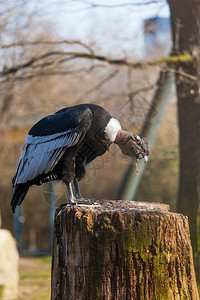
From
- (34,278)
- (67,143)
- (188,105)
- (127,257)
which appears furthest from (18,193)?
(34,278)

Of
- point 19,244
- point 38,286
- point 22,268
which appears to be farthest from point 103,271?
point 19,244

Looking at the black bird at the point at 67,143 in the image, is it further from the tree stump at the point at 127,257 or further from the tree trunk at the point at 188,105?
the tree trunk at the point at 188,105

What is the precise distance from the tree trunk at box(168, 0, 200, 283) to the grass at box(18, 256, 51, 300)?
3405mm

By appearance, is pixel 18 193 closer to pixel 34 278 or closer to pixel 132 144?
pixel 132 144

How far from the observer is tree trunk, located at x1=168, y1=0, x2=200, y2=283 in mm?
6809

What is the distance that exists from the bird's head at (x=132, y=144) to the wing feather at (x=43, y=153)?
33 cm

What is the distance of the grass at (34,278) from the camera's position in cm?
880

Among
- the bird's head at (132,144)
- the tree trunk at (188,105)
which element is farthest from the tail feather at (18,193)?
the tree trunk at (188,105)

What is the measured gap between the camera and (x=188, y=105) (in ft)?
22.9

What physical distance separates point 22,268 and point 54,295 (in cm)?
827

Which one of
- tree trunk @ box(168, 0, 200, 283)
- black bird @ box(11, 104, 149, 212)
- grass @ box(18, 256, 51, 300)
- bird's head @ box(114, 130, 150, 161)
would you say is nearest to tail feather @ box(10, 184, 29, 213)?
black bird @ box(11, 104, 149, 212)

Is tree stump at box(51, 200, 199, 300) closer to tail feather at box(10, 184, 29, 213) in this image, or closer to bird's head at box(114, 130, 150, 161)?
bird's head at box(114, 130, 150, 161)

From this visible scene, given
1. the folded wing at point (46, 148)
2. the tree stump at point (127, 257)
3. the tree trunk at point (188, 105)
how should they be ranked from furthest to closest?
1. the tree trunk at point (188, 105)
2. the folded wing at point (46, 148)
3. the tree stump at point (127, 257)

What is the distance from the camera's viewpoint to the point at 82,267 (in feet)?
10.4
